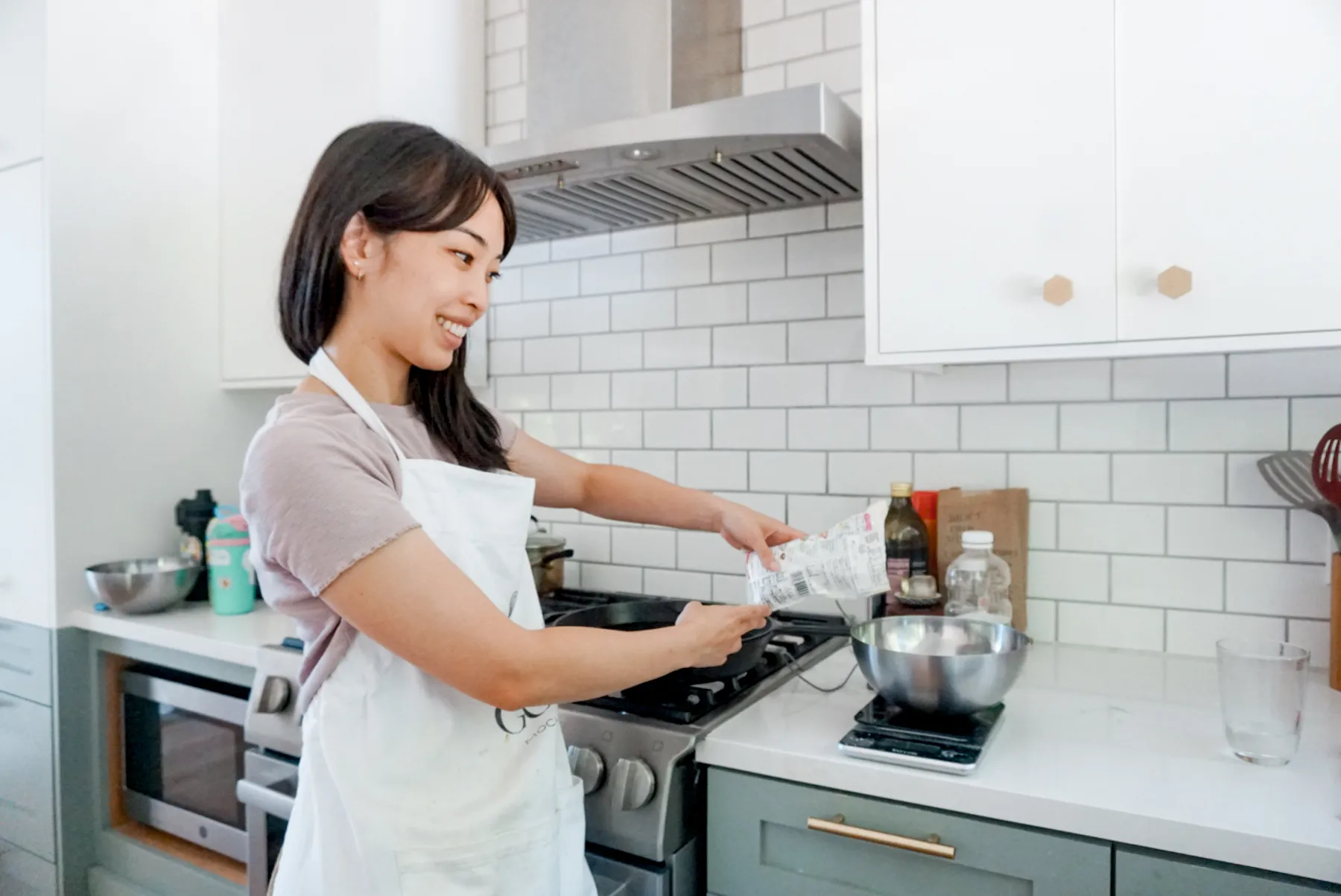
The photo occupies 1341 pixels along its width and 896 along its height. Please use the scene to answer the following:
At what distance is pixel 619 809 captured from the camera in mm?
1267

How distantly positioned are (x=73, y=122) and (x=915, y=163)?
1949 millimetres

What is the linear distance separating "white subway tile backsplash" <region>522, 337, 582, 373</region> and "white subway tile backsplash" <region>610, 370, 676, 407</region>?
13 cm

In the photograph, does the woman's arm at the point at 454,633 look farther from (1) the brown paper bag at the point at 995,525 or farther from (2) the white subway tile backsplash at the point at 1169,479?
(2) the white subway tile backsplash at the point at 1169,479

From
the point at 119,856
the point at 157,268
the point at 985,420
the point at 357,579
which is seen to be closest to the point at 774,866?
the point at 357,579

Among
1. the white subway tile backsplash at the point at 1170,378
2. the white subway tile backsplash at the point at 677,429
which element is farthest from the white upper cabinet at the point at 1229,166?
Answer: the white subway tile backsplash at the point at 677,429

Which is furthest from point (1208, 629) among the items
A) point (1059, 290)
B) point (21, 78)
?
point (21, 78)

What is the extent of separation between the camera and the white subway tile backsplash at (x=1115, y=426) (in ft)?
5.24

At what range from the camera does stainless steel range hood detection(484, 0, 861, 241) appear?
1461 mm

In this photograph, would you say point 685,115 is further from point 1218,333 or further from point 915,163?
point 1218,333

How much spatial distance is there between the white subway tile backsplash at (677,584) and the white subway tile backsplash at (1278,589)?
1.01 meters

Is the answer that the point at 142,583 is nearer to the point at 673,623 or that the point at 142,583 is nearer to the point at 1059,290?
the point at 673,623

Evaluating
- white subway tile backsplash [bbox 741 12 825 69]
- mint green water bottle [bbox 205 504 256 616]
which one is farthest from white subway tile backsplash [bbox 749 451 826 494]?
mint green water bottle [bbox 205 504 256 616]

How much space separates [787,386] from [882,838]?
40.6 inches

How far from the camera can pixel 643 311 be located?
83.5 inches
